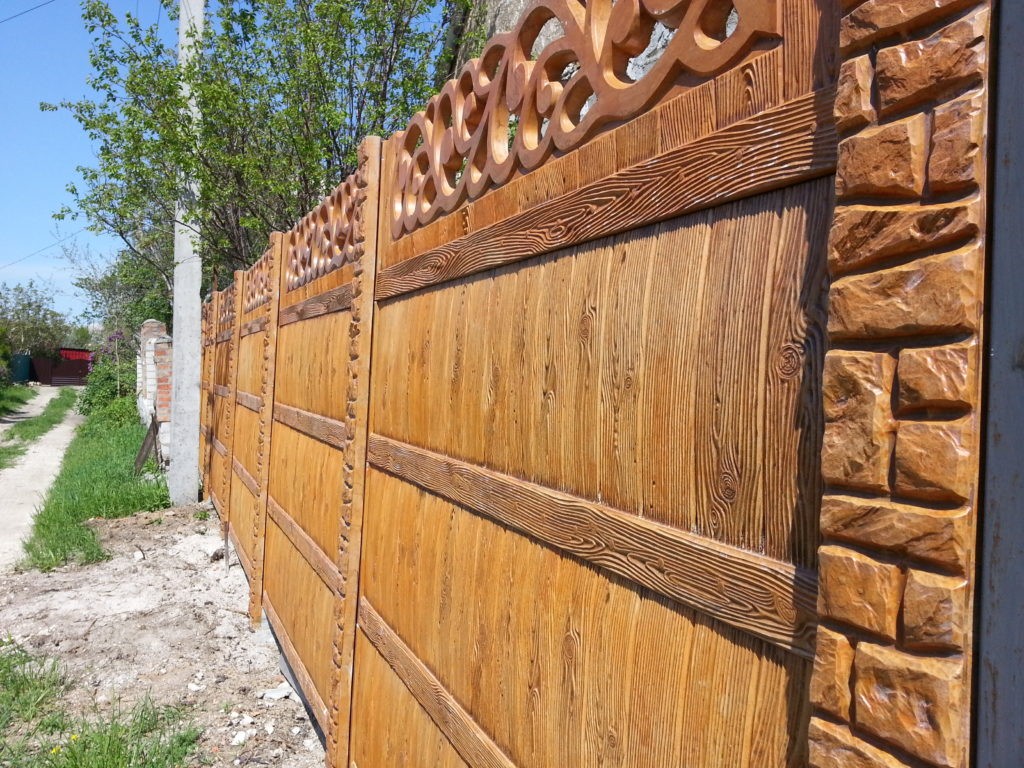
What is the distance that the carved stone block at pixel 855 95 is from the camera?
0.96 meters

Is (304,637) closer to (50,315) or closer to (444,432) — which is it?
(444,432)

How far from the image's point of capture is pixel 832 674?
0.95 metres

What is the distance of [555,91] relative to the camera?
186 cm

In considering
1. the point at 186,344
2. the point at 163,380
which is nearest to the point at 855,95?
the point at 186,344

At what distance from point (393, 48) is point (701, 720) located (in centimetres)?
919

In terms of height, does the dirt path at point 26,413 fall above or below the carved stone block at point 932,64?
below

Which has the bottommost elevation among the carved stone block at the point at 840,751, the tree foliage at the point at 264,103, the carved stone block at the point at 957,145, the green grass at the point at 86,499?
the green grass at the point at 86,499

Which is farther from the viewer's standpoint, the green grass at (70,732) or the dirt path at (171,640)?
the dirt path at (171,640)

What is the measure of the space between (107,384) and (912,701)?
2963 centimetres

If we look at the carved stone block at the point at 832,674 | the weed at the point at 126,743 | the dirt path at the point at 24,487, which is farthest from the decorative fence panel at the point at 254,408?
the carved stone block at the point at 832,674

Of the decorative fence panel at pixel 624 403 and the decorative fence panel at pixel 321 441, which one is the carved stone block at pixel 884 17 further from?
the decorative fence panel at pixel 321 441

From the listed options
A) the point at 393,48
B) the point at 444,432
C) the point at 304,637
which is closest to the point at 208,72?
the point at 393,48

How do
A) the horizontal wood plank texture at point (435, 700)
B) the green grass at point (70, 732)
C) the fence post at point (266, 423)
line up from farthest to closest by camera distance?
the fence post at point (266, 423), the green grass at point (70, 732), the horizontal wood plank texture at point (435, 700)

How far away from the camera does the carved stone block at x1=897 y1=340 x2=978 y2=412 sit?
82 centimetres
